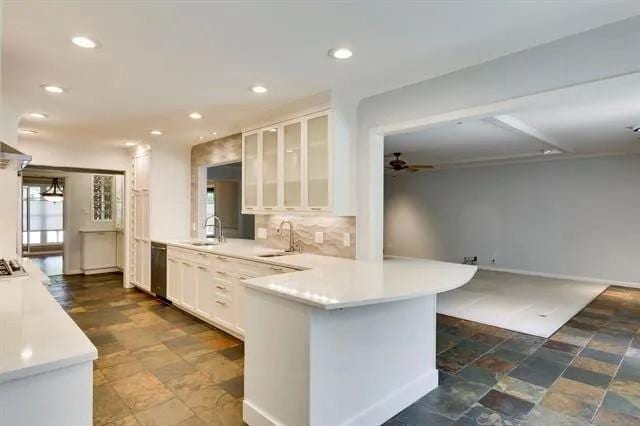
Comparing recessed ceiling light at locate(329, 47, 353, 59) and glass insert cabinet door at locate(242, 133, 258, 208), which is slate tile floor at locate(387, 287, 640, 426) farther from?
glass insert cabinet door at locate(242, 133, 258, 208)

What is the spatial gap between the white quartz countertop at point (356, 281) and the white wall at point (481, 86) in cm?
44

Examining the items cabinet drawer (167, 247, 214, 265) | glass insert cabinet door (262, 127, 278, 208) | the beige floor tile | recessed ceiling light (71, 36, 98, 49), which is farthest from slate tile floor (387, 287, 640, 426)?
recessed ceiling light (71, 36, 98, 49)

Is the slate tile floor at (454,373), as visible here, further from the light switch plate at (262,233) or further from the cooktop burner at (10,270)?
the light switch plate at (262,233)

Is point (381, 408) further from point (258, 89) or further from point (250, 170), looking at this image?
point (250, 170)

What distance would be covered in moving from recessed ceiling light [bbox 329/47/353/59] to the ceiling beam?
199 centimetres

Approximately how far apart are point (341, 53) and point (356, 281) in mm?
1530

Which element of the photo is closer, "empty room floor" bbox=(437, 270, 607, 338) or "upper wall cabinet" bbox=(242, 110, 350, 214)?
"upper wall cabinet" bbox=(242, 110, 350, 214)

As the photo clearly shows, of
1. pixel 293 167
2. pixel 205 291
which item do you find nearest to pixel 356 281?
pixel 293 167

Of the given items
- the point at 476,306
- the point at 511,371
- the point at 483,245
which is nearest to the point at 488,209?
the point at 483,245

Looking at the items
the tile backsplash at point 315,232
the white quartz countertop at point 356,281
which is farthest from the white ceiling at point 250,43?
the white quartz countertop at point 356,281

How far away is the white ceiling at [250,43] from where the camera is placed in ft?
6.31

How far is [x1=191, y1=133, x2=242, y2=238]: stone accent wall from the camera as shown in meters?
5.04

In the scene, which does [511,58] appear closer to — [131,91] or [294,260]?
[294,260]

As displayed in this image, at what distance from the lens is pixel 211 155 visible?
5598 mm
